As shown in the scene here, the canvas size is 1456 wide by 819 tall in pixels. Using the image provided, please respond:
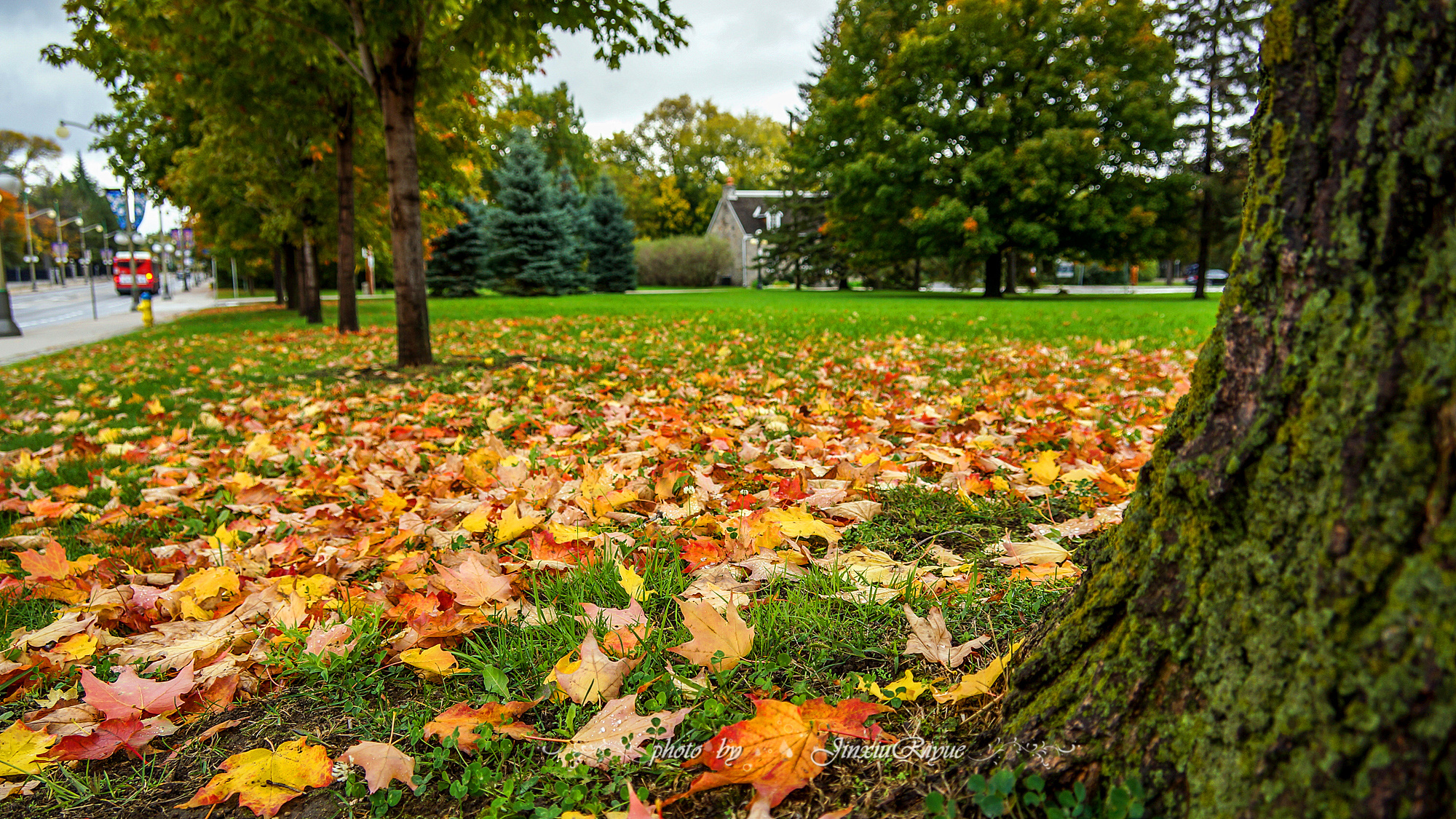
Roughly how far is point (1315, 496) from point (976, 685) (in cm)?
69

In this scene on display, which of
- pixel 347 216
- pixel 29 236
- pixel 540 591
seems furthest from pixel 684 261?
pixel 29 236

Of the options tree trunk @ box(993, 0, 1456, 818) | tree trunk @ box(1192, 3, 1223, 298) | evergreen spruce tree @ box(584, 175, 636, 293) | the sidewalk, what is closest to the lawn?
tree trunk @ box(993, 0, 1456, 818)

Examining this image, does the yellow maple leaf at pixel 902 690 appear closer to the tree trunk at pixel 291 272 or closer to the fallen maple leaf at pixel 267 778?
the fallen maple leaf at pixel 267 778

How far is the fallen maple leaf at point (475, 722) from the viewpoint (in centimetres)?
142

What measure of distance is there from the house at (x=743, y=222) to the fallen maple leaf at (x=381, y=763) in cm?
4724

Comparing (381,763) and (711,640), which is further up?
(711,640)

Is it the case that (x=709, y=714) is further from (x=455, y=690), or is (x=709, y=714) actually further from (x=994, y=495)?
(x=994, y=495)

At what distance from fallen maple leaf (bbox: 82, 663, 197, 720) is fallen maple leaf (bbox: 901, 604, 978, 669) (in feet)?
5.15

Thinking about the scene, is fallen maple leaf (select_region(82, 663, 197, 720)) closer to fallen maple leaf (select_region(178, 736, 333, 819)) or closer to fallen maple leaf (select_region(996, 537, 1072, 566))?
fallen maple leaf (select_region(178, 736, 333, 819))

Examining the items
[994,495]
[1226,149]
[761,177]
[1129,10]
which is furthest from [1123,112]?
[761,177]

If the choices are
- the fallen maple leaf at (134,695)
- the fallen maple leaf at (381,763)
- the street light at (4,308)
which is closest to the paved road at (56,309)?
the street light at (4,308)

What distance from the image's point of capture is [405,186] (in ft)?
24.5

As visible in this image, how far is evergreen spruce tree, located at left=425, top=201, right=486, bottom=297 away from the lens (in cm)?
3681

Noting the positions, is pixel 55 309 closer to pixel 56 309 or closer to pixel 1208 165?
pixel 56 309
